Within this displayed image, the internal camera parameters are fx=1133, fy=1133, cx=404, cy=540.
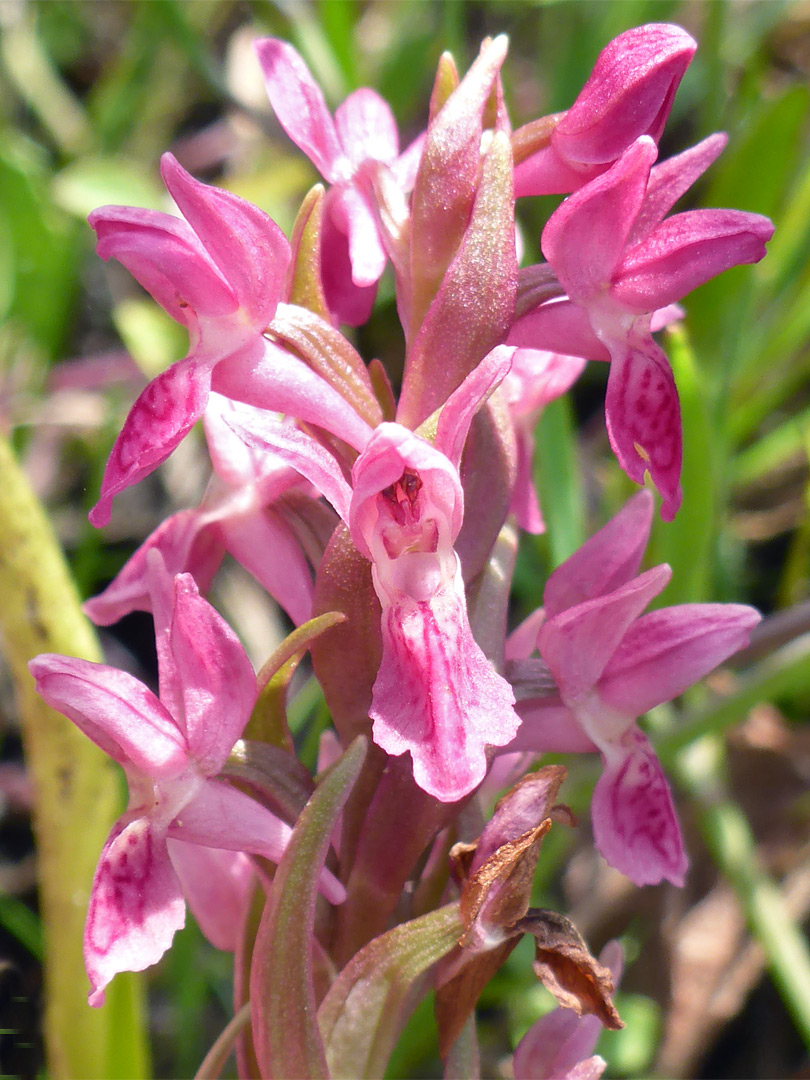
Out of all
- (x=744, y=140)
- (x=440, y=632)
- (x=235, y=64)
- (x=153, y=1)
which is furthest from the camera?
(x=235, y=64)

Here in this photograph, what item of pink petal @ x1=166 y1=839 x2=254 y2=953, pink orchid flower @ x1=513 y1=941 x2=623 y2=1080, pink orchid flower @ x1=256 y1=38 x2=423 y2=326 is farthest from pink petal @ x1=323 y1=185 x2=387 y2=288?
pink orchid flower @ x1=513 y1=941 x2=623 y2=1080

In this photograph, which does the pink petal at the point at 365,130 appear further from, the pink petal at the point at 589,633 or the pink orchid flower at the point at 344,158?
the pink petal at the point at 589,633

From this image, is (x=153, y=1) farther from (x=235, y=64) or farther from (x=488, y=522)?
(x=488, y=522)

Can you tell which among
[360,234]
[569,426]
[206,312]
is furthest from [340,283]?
[569,426]

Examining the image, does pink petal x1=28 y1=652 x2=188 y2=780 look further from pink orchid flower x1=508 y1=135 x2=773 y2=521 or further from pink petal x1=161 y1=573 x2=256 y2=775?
pink orchid flower x1=508 y1=135 x2=773 y2=521

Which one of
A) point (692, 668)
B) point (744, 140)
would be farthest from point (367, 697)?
point (744, 140)

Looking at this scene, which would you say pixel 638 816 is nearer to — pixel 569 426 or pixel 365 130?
pixel 365 130

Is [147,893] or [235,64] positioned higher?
[235,64]

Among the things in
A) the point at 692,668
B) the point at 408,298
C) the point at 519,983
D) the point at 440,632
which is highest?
the point at 408,298
